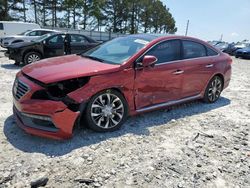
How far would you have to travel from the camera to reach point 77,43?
1121cm

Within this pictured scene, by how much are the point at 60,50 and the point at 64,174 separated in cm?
821

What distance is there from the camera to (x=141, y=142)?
3.80 m

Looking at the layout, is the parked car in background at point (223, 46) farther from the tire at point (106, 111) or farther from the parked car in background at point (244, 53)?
the tire at point (106, 111)

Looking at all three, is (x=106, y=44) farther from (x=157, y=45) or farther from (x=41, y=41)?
(x=41, y=41)

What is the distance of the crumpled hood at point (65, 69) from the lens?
3520 millimetres

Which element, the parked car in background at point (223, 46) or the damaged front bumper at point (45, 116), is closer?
the damaged front bumper at point (45, 116)


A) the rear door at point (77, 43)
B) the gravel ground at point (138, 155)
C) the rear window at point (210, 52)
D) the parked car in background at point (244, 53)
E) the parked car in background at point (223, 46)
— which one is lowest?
the gravel ground at point (138, 155)

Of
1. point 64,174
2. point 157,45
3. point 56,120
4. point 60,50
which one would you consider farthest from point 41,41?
point 64,174

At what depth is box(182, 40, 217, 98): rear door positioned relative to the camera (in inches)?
198

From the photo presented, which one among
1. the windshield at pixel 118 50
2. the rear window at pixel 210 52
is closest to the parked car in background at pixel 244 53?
the rear window at pixel 210 52

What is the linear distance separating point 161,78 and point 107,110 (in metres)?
1.20

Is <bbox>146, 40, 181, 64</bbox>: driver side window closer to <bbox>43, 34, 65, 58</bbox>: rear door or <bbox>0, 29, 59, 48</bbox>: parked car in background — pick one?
<bbox>43, 34, 65, 58</bbox>: rear door

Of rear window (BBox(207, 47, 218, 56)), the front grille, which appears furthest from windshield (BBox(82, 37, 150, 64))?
rear window (BBox(207, 47, 218, 56))

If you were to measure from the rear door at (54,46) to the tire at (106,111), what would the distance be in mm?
7004
